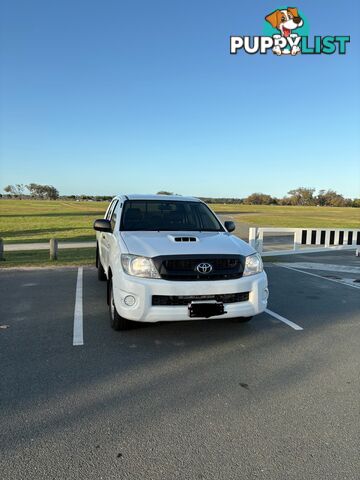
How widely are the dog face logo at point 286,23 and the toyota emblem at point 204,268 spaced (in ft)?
49.1

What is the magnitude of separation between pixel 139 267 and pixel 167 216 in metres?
1.70

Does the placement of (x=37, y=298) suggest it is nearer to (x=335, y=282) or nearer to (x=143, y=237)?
(x=143, y=237)

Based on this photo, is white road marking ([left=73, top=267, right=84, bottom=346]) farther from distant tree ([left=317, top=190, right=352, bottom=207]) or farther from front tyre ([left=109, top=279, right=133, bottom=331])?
distant tree ([left=317, top=190, right=352, bottom=207])

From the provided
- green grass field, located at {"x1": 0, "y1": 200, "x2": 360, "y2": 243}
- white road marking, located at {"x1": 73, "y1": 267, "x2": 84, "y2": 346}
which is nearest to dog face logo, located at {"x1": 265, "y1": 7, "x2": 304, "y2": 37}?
green grass field, located at {"x1": 0, "y1": 200, "x2": 360, "y2": 243}

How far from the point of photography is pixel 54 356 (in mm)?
4121

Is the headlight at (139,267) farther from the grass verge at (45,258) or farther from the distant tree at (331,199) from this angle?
the distant tree at (331,199)

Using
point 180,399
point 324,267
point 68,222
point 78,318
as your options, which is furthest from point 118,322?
point 68,222

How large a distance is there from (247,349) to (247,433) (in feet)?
5.42

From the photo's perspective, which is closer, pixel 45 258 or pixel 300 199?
pixel 45 258

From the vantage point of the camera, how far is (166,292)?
413 centimetres

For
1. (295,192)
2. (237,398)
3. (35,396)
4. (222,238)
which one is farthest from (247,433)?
(295,192)

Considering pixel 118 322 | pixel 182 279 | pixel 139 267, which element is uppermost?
pixel 139 267

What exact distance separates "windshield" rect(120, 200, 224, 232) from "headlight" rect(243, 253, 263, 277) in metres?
1.12

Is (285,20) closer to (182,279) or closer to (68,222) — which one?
(182,279)
